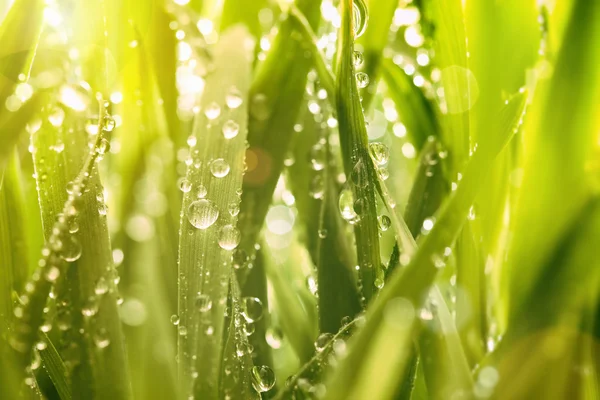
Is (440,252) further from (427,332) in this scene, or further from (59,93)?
(59,93)

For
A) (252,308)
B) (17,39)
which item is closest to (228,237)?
(252,308)

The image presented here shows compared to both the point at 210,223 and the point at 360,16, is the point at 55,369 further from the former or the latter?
the point at 360,16

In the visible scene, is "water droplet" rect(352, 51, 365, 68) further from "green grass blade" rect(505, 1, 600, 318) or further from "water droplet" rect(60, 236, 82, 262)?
"water droplet" rect(60, 236, 82, 262)

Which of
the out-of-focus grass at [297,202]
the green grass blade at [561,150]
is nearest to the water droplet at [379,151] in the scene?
the out-of-focus grass at [297,202]

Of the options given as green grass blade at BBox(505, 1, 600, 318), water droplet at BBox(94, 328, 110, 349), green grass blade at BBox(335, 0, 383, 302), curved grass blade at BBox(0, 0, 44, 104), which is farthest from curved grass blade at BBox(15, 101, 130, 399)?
green grass blade at BBox(505, 1, 600, 318)

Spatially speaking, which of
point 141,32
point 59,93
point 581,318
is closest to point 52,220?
point 59,93

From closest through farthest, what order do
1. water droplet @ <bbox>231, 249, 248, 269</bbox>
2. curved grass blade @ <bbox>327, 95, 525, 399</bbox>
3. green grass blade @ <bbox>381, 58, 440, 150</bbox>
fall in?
1. curved grass blade @ <bbox>327, 95, 525, 399</bbox>
2. water droplet @ <bbox>231, 249, 248, 269</bbox>
3. green grass blade @ <bbox>381, 58, 440, 150</bbox>

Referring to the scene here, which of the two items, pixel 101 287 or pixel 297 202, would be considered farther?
pixel 297 202
